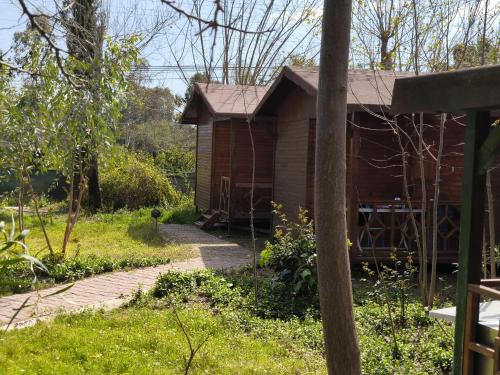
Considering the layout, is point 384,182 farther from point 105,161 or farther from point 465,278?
point 465,278

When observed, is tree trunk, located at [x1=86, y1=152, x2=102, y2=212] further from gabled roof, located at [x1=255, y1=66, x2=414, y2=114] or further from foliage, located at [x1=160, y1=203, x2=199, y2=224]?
gabled roof, located at [x1=255, y1=66, x2=414, y2=114]

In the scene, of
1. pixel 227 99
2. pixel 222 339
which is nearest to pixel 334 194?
pixel 222 339

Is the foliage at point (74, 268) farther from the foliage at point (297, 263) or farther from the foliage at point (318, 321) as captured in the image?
the foliage at point (297, 263)

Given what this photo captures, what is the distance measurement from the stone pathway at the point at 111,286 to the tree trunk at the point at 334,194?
234 centimetres

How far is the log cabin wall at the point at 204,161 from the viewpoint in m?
17.4

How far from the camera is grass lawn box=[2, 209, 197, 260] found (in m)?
11.7

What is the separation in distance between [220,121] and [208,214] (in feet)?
8.45

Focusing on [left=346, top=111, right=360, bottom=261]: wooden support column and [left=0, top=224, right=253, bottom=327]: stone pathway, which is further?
[left=346, top=111, right=360, bottom=261]: wooden support column

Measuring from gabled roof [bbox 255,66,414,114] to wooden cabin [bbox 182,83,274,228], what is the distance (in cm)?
156

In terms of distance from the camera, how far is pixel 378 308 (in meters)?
7.20

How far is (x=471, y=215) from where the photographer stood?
3.28 metres

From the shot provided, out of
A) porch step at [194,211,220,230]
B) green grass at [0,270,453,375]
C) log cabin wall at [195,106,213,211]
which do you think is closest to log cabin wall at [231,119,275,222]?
porch step at [194,211,220,230]

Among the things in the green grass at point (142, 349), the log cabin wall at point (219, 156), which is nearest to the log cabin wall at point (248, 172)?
the log cabin wall at point (219, 156)

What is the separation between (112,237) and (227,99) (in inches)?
190
